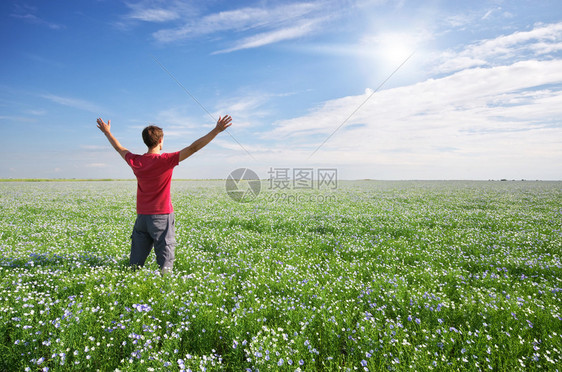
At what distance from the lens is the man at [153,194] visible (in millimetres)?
5328

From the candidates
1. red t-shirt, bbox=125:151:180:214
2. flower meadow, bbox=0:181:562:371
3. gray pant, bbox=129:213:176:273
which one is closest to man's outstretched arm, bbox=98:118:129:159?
red t-shirt, bbox=125:151:180:214

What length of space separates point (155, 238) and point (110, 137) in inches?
98.5

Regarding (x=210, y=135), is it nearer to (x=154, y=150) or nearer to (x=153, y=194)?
(x=154, y=150)

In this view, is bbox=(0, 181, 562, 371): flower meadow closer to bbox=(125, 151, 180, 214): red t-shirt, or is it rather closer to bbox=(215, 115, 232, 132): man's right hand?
bbox=(125, 151, 180, 214): red t-shirt

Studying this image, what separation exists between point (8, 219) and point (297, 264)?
14.9 metres

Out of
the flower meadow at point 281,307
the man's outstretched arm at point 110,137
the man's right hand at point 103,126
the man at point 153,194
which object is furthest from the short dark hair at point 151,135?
the flower meadow at point 281,307

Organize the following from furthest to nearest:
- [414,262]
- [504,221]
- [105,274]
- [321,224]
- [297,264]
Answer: [504,221], [321,224], [414,262], [297,264], [105,274]

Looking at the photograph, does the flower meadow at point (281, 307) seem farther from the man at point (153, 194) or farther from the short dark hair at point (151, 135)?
the short dark hair at point (151, 135)

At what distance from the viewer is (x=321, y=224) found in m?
12.6

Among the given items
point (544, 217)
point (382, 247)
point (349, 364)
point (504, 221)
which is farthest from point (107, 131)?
point (544, 217)

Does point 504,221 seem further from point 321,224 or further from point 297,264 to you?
point 297,264

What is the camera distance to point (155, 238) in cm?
560

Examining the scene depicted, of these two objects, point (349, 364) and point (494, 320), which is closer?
point (349, 364)

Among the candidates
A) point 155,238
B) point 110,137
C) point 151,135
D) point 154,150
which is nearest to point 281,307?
point 155,238
